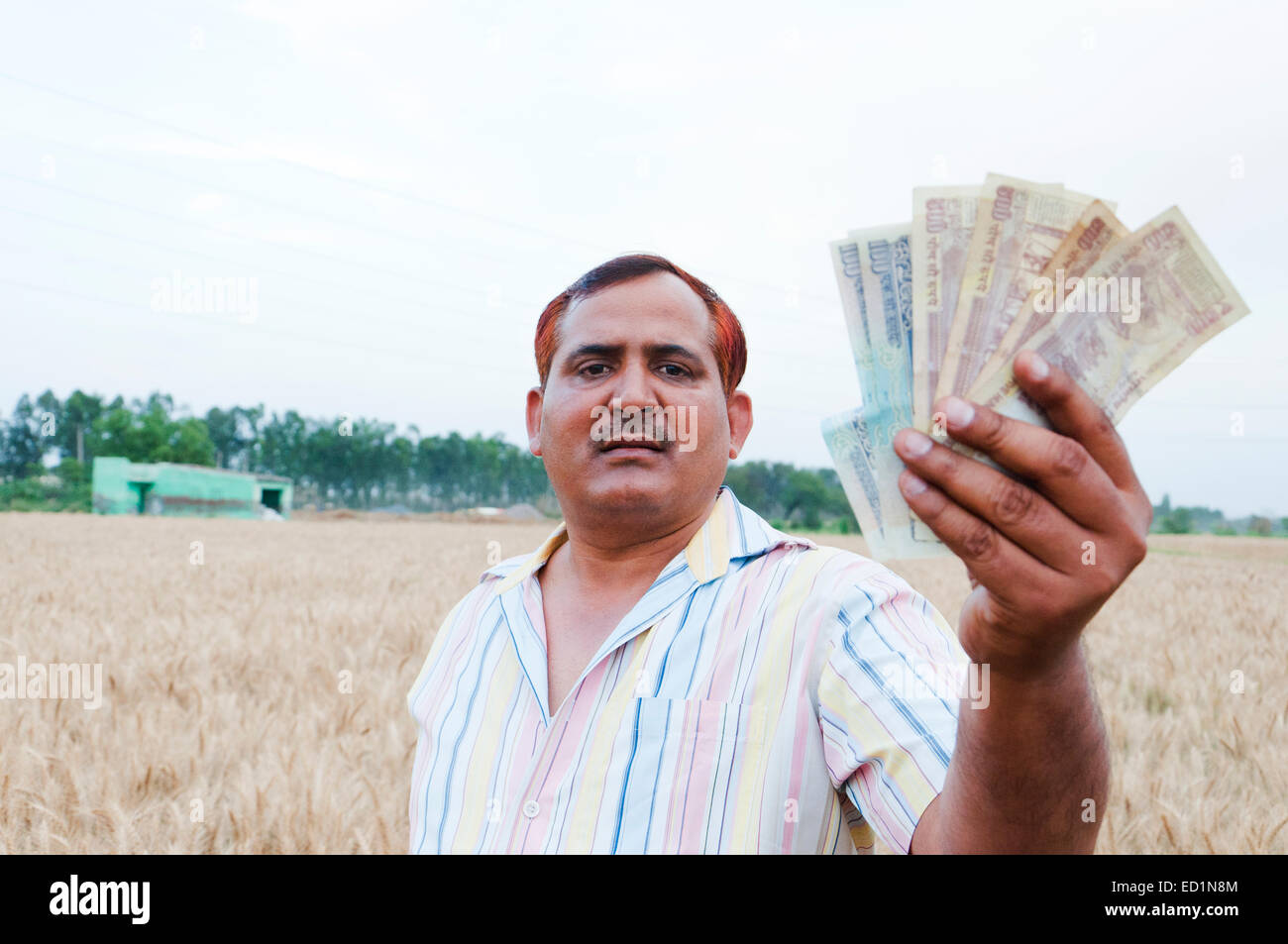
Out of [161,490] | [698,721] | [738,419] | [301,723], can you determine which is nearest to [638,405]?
[738,419]

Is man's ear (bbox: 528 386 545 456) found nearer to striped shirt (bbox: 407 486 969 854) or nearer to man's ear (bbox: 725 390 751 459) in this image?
man's ear (bbox: 725 390 751 459)

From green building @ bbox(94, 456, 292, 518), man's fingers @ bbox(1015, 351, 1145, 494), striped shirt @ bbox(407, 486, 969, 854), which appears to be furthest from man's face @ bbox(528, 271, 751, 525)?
green building @ bbox(94, 456, 292, 518)

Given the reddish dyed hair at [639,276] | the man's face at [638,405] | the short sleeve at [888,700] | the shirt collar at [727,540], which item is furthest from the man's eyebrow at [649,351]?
the short sleeve at [888,700]

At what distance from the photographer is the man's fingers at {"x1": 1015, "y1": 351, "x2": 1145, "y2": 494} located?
1006 mm

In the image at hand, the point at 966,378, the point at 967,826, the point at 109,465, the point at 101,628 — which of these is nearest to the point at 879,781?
the point at 967,826

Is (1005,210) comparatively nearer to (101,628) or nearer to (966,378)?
(966,378)

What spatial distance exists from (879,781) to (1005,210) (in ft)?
2.97

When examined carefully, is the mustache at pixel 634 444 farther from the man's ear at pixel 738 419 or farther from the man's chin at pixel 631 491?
the man's ear at pixel 738 419

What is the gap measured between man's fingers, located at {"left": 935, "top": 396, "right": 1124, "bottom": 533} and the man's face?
3.03ft

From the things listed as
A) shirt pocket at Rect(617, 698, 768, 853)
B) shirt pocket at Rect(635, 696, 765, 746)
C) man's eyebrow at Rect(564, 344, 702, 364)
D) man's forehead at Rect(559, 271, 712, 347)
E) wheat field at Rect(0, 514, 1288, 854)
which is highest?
man's forehead at Rect(559, 271, 712, 347)

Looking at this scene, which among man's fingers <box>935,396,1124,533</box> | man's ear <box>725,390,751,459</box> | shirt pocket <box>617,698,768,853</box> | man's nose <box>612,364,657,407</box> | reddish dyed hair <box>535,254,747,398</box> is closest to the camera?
man's fingers <box>935,396,1124,533</box>

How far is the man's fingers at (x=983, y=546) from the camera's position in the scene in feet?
3.49

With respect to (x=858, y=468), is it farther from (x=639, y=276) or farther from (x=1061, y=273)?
(x=639, y=276)

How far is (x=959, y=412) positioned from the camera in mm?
1008
